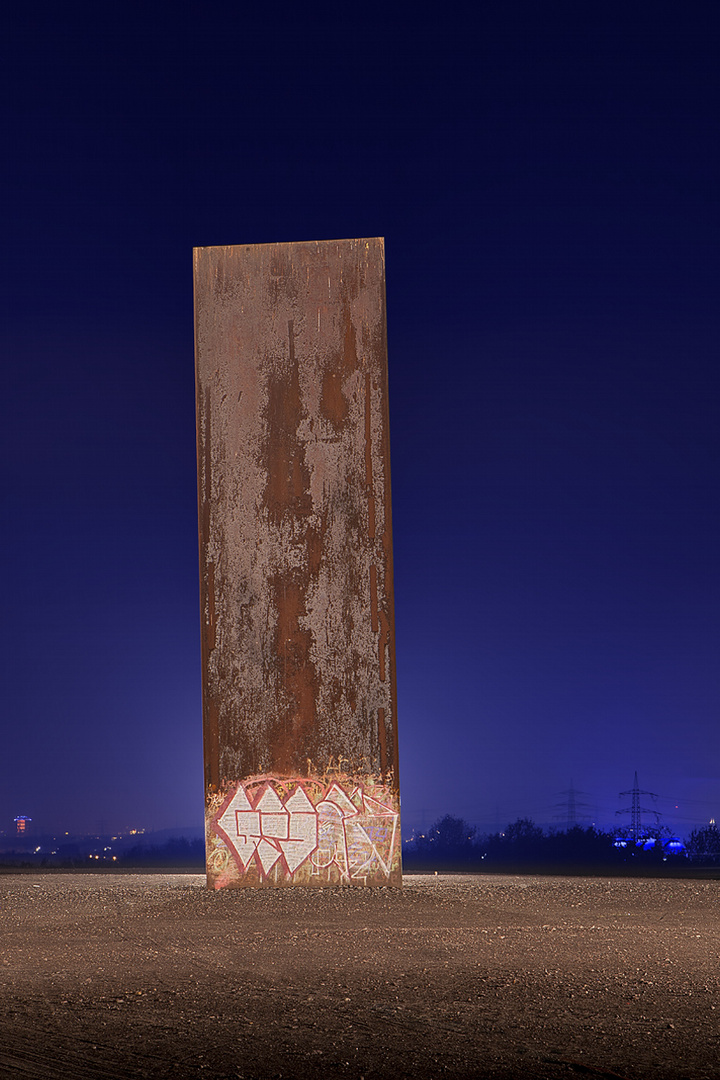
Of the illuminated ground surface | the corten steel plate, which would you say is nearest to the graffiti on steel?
the corten steel plate

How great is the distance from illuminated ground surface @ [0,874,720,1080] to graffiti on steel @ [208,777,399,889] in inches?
76.1

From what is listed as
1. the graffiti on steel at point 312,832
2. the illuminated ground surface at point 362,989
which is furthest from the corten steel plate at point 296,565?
the illuminated ground surface at point 362,989

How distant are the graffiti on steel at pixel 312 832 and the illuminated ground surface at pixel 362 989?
193 cm

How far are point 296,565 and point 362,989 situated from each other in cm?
980

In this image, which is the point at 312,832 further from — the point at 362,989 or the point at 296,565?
the point at 362,989

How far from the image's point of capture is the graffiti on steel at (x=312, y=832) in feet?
55.8

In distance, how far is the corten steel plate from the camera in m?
17.1

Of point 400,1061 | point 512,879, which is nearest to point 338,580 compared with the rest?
point 512,879

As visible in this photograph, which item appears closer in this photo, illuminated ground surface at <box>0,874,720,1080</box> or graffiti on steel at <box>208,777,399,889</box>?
illuminated ground surface at <box>0,874,720,1080</box>

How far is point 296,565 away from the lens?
1758cm

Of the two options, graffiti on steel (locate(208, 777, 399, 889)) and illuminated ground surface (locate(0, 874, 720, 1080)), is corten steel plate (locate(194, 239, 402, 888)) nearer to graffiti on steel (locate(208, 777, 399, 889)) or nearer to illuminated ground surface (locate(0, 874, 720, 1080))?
graffiti on steel (locate(208, 777, 399, 889))

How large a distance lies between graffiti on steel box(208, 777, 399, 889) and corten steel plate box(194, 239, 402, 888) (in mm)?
24

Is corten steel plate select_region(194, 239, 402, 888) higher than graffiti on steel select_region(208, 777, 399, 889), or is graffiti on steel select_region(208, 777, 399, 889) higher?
corten steel plate select_region(194, 239, 402, 888)

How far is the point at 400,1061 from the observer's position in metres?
6.35
